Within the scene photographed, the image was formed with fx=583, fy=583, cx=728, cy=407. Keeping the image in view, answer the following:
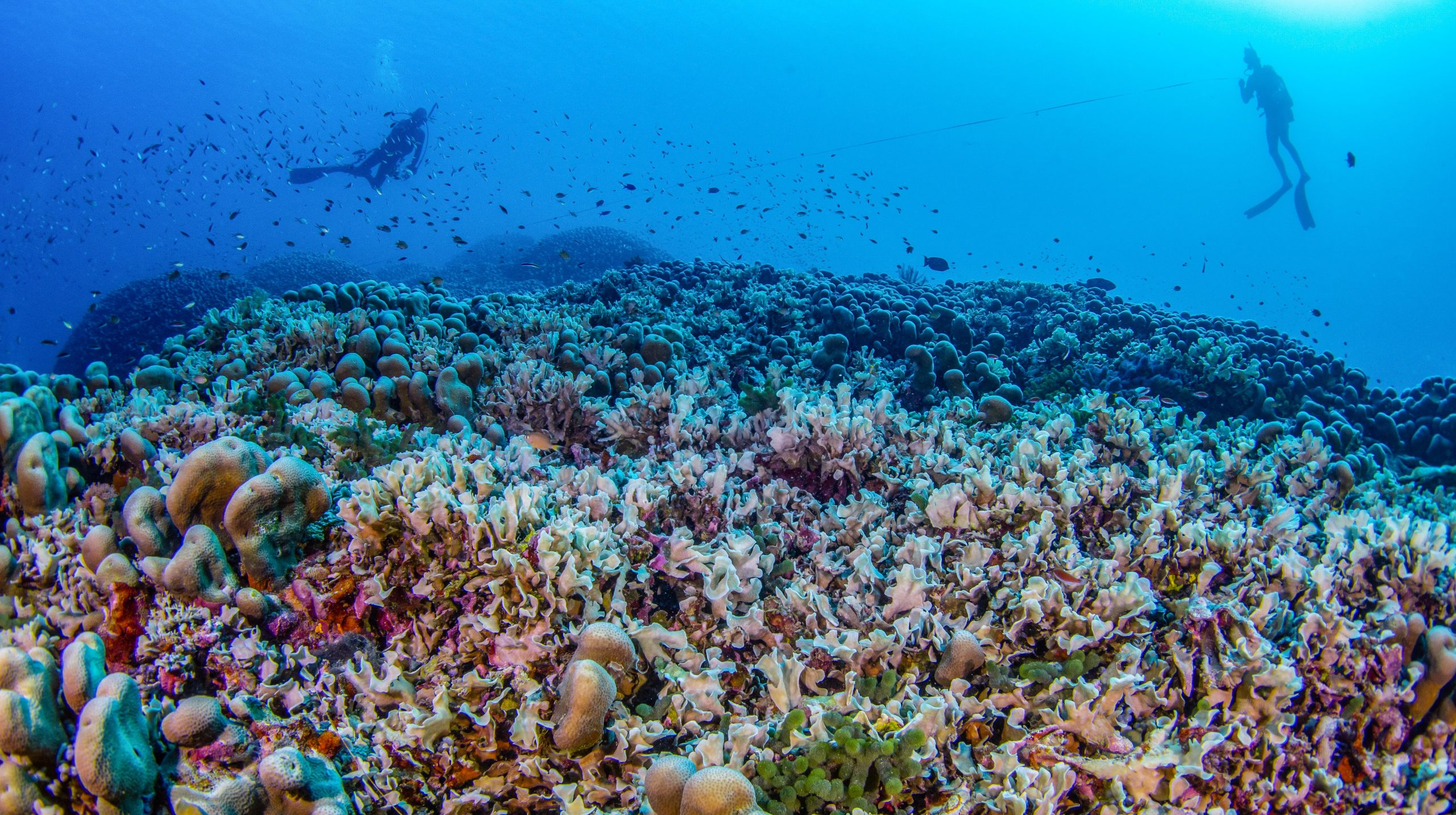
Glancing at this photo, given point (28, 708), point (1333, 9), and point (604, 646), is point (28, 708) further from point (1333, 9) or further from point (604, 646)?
point (1333, 9)

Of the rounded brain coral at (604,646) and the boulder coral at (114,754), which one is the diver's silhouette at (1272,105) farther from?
the boulder coral at (114,754)

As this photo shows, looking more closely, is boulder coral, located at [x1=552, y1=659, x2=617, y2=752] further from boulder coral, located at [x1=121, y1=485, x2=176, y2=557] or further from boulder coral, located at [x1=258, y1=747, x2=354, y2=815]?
boulder coral, located at [x1=121, y1=485, x2=176, y2=557]

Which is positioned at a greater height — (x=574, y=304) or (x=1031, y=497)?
(x=574, y=304)

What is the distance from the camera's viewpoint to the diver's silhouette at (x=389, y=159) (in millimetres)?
27156

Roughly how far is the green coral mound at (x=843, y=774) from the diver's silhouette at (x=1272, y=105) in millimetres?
42124

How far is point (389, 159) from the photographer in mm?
28062

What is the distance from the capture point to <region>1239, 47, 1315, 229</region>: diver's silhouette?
108 ft

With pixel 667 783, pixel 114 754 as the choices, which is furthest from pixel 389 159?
pixel 667 783

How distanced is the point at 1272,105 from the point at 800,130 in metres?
132

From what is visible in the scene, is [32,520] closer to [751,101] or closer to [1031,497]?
[1031,497]

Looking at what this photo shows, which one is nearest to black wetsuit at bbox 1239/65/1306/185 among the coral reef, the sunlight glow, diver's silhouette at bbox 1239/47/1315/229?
diver's silhouette at bbox 1239/47/1315/229

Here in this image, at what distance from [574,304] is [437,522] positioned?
8.93m

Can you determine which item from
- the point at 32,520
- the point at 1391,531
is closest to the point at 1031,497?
the point at 1391,531

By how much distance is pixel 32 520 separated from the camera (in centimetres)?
307
